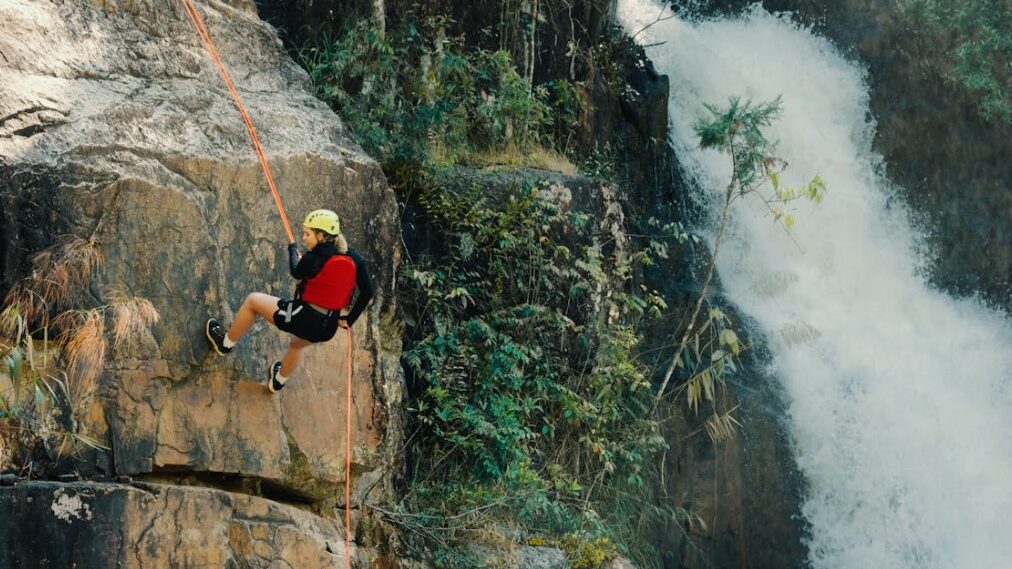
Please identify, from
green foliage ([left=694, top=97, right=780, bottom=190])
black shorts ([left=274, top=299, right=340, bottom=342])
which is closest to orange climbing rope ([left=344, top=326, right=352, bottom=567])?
black shorts ([left=274, top=299, right=340, bottom=342])

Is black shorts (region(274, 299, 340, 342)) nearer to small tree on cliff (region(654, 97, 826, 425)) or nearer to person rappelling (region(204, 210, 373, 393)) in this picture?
person rappelling (region(204, 210, 373, 393))

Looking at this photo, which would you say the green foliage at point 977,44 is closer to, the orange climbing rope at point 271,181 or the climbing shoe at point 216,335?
the orange climbing rope at point 271,181

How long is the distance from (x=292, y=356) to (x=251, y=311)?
18.4 inches

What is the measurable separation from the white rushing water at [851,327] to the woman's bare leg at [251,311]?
7.67 metres

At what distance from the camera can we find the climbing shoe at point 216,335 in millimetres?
8055

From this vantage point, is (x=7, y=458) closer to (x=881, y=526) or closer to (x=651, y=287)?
(x=651, y=287)

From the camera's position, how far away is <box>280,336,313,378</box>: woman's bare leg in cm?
810

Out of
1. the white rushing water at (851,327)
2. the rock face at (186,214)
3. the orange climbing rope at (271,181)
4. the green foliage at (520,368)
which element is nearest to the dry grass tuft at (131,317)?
the rock face at (186,214)

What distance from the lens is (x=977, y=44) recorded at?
17.8 metres

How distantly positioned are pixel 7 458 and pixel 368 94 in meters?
5.99

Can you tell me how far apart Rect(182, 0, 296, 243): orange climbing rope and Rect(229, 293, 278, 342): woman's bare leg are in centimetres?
66

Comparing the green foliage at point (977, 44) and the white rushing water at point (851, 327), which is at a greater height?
the green foliage at point (977, 44)

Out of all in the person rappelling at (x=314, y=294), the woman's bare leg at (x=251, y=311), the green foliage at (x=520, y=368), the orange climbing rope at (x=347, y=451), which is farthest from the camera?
the green foliage at (x=520, y=368)

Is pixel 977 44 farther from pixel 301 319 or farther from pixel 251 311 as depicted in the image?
pixel 251 311
